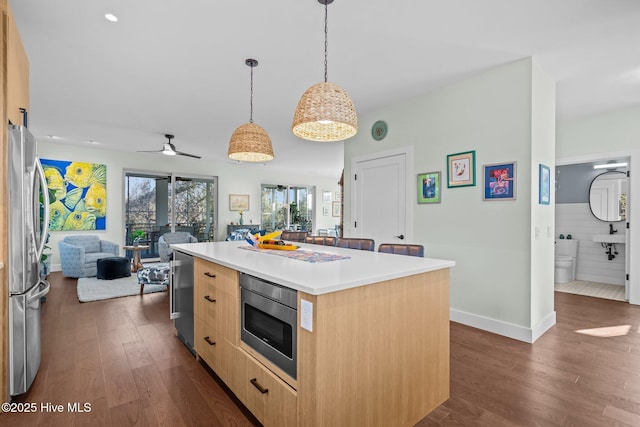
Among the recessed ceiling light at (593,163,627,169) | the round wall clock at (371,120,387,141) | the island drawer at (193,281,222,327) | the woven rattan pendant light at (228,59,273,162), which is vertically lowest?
the island drawer at (193,281,222,327)

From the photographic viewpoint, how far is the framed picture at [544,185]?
2936 millimetres

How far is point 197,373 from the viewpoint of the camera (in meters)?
2.22

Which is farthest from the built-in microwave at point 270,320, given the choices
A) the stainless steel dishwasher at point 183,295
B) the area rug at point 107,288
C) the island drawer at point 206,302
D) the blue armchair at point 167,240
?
the blue armchair at point 167,240

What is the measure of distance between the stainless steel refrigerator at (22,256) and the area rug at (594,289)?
6215mm

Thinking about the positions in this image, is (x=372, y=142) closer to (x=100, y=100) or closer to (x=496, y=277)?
(x=496, y=277)

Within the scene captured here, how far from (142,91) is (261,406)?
361 cm

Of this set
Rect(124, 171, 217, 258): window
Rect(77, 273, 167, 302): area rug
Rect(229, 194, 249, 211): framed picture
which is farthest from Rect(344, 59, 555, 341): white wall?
Rect(124, 171, 217, 258): window

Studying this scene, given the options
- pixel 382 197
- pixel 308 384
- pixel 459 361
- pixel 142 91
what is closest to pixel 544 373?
pixel 459 361

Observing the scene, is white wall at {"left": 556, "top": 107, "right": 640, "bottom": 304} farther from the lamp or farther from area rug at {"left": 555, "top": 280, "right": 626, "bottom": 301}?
the lamp

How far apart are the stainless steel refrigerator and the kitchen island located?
111 centimetres

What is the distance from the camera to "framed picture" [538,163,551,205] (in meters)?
2.94

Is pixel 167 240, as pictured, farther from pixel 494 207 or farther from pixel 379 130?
pixel 494 207

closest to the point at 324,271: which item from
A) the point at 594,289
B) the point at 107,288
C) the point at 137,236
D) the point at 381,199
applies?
the point at 381,199

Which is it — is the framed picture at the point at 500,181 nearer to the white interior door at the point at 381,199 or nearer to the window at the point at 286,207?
the white interior door at the point at 381,199
